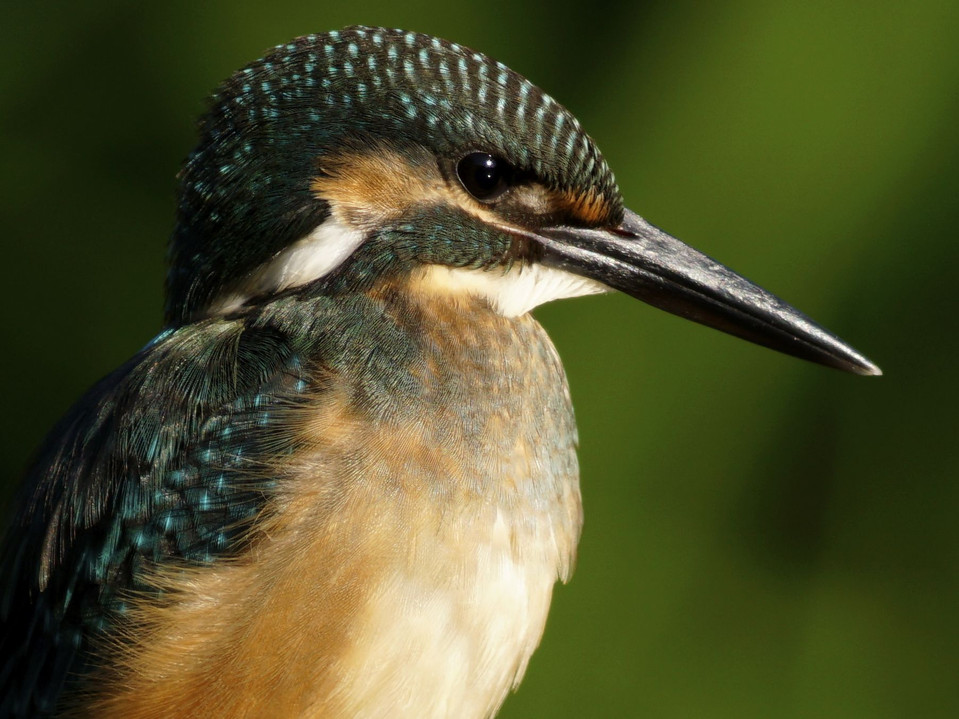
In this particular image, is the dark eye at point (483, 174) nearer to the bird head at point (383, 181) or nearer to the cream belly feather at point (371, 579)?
the bird head at point (383, 181)

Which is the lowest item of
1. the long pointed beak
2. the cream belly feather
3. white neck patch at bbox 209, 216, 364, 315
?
the cream belly feather

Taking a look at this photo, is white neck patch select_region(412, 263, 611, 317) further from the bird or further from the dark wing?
the dark wing

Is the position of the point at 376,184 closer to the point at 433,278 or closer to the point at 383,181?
the point at 383,181

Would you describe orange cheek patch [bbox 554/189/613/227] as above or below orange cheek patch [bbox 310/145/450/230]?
above

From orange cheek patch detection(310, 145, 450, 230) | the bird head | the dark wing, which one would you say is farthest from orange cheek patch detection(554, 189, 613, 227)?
the dark wing

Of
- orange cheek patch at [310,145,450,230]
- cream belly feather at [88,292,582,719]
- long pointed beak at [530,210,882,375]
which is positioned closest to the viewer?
cream belly feather at [88,292,582,719]

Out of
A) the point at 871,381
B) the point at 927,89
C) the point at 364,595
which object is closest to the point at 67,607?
the point at 364,595

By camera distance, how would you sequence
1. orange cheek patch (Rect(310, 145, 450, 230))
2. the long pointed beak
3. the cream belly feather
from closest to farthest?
1. the cream belly feather
2. orange cheek patch (Rect(310, 145, 450, 230))
3. the long pointed beak
